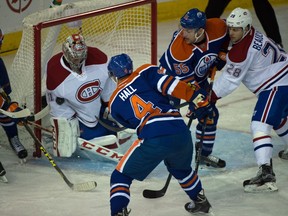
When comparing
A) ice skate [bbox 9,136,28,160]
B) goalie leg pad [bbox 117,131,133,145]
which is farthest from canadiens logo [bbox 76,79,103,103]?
ice skate [bbox 9,136,28,160]

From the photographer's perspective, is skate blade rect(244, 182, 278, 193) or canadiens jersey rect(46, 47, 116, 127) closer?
skate blade rect(244, 182, 278, 193)

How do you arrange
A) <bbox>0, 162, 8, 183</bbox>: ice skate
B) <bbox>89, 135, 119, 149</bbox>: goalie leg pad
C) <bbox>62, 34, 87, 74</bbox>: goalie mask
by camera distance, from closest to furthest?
1. <bbox>0, 162, 8, 183</bbox>: ice skate
2. <bbox>62, 34, 87, 74</bbox>: goalie mask
3. <bbox>89, 135, 119, 149</bbox>: goalie leg pad

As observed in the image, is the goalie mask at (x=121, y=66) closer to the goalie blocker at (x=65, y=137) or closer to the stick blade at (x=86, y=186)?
the stick blade at (x=86, y=186)

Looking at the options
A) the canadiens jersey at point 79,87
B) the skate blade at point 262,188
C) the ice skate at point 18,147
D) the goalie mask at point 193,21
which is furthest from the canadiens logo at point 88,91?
the skate blade at point 262,188

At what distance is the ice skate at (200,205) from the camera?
468 centimetres

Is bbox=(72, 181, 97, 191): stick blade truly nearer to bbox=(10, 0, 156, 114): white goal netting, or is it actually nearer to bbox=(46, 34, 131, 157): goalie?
bbox=(46, 34, 131, 157): goalie

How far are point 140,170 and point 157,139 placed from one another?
0.62 ft

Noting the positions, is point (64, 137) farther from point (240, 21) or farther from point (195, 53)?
point (240, 21)

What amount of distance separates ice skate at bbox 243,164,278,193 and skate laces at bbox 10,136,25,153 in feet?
4.86

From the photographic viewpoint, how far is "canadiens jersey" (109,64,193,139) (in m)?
4.35

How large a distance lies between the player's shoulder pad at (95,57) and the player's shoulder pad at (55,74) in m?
0.17

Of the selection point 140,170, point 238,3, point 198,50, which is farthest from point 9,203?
point 238,3

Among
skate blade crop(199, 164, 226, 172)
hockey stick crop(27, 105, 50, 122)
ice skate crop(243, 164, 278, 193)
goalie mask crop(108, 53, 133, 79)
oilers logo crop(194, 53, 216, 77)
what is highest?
goalie mask crop(108, 53, 133, 79)

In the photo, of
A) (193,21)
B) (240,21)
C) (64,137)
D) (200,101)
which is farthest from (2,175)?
(240,21)
